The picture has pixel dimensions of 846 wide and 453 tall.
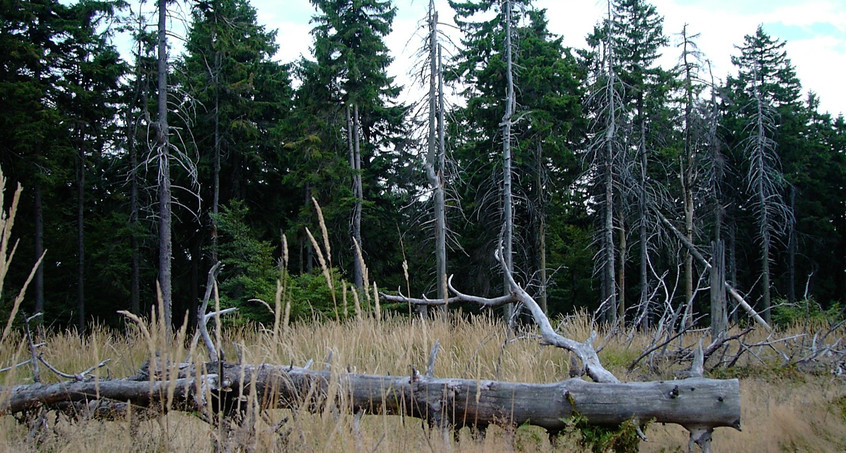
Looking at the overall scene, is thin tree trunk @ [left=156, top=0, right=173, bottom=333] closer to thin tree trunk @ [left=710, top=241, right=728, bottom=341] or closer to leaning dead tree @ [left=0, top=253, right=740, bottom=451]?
leaning dead tree @ [left=0, top=253, right=740, bottom=451]

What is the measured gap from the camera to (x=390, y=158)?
22625 millimetres

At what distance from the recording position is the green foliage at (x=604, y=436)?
3203 millimetres

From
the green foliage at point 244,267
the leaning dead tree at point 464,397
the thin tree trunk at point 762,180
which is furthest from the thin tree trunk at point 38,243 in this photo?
the thin tree trunk at point 762,180

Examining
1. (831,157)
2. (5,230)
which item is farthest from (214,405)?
(831,157)

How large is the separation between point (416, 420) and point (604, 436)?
1.68 m

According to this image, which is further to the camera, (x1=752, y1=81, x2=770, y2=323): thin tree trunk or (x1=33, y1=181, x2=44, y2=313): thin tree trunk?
(x1=752, y1=81, x2=770, y2=323): thin tree trunk

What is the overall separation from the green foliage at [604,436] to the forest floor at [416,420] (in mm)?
90

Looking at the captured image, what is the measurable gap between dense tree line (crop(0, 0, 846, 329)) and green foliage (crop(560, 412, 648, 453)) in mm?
10389

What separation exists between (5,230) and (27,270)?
2468 cm

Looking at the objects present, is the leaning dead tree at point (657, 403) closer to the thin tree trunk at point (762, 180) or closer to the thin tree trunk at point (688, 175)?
the thin tree trunk at point (688, 175)

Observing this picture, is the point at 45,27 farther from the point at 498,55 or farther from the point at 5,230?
the point at 5,230

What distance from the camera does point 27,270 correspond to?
21391mm

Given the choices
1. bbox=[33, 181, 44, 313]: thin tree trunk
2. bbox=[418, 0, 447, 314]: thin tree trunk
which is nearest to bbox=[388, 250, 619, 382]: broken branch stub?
bbox=[418, 0, 447, 314]: thin tree trunk

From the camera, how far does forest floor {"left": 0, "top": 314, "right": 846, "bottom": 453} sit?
2.77 meters
